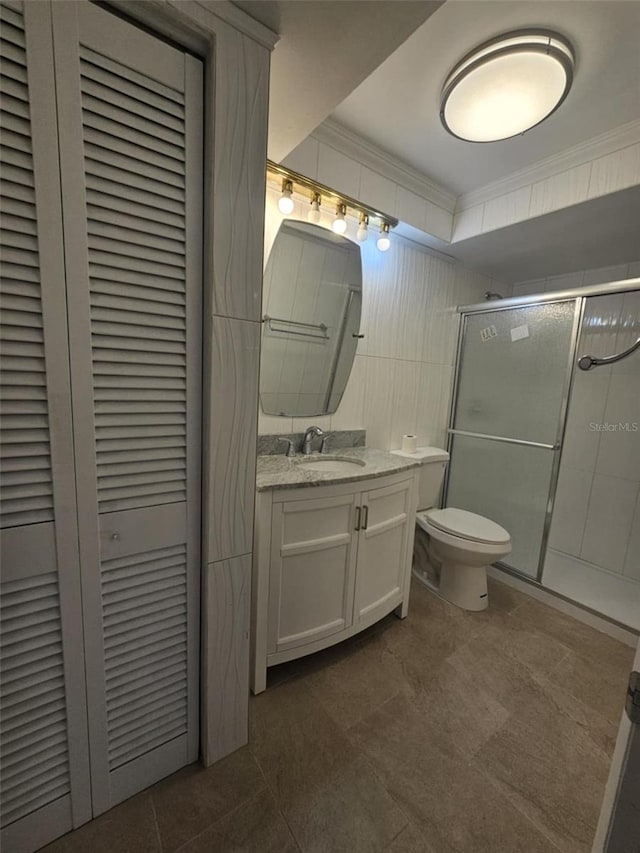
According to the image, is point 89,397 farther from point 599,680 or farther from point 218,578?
point 599,680

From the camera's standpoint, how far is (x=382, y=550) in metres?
1.57

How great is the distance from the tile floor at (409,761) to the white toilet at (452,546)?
287 millimetres

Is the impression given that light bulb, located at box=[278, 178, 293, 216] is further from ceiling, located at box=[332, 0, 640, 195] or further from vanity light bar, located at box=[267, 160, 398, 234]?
ceiling, located at box=[332, 0, 640, 195]

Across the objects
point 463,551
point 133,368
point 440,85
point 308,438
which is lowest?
point 463,551

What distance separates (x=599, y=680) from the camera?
1.46 metres

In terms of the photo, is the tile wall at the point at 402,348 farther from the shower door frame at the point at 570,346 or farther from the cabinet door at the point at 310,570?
the cabinet door at the point at 310,570

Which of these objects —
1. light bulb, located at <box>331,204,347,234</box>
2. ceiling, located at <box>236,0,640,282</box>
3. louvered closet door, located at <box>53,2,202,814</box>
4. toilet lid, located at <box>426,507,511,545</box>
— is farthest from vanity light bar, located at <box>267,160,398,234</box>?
toilet lid, located at <box>426,507,511,545</box>

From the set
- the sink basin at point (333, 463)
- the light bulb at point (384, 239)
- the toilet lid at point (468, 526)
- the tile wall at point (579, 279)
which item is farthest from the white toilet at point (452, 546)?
the tile wall at point (579, 279)

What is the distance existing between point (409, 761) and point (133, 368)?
4.87 ft

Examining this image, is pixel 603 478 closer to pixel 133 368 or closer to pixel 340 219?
pixel 340 219

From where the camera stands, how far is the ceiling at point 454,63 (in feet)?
3.31

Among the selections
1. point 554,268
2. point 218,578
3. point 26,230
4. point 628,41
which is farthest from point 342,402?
point 554,268

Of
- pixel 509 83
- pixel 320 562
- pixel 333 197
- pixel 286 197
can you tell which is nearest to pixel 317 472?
pixel 320 562

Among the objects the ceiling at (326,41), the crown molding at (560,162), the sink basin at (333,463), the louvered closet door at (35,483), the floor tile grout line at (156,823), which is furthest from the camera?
the sink basin at (333,463)
